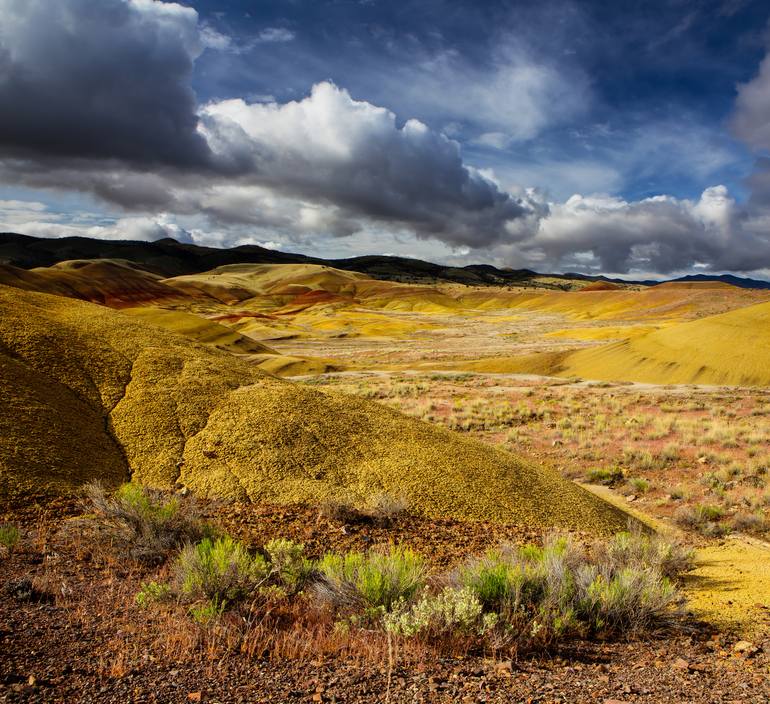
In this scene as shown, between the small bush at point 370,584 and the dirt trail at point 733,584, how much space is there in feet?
10.6

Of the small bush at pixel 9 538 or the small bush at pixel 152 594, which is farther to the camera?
the small bush at pixel 9 538

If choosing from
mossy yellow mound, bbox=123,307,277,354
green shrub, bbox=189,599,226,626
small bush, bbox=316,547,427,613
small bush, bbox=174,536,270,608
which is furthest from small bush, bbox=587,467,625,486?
mossy yellow mound, bbox=123,307,277,354

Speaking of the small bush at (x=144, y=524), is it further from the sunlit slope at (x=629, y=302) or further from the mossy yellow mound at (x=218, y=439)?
the sunlit slope at (x=629, y=302)

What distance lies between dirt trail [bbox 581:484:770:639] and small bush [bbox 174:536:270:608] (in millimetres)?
4664

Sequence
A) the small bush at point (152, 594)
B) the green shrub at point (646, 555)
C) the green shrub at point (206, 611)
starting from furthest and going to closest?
the green shrub at point (646, 555)
the small bush at point (152, 594)
the green shrub at point (206, 611)

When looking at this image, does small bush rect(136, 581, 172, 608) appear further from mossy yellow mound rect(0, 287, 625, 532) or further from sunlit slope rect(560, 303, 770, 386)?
sunlit slope rect(560, 303, 770, 386)

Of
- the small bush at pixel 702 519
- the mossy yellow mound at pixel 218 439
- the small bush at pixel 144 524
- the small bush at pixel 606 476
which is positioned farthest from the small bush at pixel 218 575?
the small bush at pixel 606 476

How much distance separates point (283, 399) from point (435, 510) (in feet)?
12.5

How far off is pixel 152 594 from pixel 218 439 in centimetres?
389

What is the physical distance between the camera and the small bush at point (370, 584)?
4.44m

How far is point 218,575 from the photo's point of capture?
438cm

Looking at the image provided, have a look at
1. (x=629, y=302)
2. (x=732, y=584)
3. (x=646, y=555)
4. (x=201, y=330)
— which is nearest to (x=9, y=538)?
(x=646, y=555)

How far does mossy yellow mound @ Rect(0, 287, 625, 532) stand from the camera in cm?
701

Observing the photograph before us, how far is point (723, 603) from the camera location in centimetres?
552
